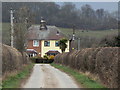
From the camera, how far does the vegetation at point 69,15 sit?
52688 millimetres

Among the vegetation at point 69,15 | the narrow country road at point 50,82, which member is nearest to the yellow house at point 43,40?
the vegetation at point 69,15

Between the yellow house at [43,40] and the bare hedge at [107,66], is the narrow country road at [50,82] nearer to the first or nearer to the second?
the bare hedge at [107,66]

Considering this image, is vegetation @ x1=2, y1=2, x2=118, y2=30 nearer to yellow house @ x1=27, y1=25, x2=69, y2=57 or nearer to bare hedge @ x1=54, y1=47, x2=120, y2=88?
yellow house @ x1=27, y1=25, x2=69, y2=57

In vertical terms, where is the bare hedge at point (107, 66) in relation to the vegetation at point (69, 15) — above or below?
below

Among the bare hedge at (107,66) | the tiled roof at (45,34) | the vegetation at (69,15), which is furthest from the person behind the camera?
the tiled roof at (45,34)

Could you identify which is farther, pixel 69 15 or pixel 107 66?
pixel 69 15

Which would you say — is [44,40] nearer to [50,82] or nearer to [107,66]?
[50,82]

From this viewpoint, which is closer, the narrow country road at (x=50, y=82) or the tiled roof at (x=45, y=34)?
the narrow country road at (x=50, y=82)

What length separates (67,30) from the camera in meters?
91.1

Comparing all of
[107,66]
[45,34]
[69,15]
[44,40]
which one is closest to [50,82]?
[107,66]

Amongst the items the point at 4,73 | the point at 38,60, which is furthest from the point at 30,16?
the point at 4,73

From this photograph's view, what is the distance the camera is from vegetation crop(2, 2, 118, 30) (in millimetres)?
52688

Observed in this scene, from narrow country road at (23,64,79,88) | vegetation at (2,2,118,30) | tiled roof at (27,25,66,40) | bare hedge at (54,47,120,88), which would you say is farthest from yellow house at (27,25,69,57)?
bare hedge at (54,47,120,88)

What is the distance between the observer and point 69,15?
72.0m
